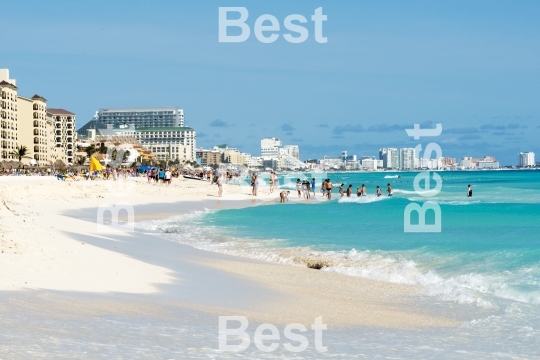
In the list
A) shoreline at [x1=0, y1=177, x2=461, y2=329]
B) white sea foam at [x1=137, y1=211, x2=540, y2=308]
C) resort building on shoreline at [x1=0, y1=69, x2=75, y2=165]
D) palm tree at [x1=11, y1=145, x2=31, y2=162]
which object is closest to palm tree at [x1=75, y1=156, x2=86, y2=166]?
resort building on shoreline at [x1=0, y1=69, x2=75, y2=165]

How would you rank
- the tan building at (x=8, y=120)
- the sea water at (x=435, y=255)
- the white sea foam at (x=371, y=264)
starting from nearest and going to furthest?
the sea water at (x=435, y=255), the white sea foam at (x=371, y=264), the tan building at (x=8, y=120)

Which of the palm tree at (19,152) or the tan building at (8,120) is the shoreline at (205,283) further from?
the tan building at (8,120)

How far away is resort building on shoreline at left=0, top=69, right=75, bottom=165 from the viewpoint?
9831cm

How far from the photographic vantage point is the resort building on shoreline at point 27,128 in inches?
3871

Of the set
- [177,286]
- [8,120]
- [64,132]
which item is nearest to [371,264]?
[177,286]

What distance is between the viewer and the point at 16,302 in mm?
7629

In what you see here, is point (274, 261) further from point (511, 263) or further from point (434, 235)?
point (434, 235)

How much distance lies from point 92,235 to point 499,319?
1212cm

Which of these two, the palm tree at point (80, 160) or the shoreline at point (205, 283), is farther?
the palm tree at point (80, 160)

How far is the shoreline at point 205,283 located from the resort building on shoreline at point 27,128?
8528 cm

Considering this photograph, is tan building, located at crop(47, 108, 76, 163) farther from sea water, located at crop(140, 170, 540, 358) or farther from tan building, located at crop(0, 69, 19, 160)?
sea water, located at crop(140, 170, 540, 358)

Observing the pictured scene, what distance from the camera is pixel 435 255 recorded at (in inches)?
594

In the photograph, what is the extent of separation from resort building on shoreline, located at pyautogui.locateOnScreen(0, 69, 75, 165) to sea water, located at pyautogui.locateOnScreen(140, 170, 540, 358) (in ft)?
253

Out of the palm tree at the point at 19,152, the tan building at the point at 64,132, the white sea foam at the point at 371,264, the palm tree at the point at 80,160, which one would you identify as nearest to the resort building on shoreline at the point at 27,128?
the tan building at the point at 64,132
